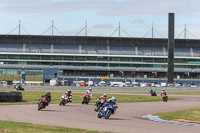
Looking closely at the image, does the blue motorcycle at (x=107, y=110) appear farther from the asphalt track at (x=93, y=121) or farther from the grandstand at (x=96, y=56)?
the grandstand at (x=96, y=56)

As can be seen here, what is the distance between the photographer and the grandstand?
14212cm

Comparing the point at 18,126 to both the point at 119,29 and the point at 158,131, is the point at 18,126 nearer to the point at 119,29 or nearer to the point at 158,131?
the point at 158,131

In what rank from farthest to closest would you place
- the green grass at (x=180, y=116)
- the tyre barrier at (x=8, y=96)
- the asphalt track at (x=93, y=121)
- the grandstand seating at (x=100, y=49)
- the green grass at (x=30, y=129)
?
the grandstand seating at (x=100, y=49) < the tyre barrier at (x=8, y=96) < the green grass at (x=180, y=116) < the asphalt track at (x=93, y=121) < the green grass at (x=30, y=129)

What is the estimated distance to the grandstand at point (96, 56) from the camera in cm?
14212

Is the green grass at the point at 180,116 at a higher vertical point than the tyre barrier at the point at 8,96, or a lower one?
lower

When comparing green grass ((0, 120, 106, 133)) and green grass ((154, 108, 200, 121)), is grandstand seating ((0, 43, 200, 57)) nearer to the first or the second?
green grass ((154, 108, 200, 121))

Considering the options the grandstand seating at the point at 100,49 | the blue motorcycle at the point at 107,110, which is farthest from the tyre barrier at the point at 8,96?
the grandstand seating at the point at 100,49

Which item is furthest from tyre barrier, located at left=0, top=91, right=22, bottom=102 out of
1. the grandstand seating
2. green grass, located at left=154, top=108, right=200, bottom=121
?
the grandstand seating

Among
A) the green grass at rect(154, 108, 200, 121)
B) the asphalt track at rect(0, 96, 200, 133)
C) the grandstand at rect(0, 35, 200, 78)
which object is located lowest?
the green grass at rect(154, 108, 200, 121)

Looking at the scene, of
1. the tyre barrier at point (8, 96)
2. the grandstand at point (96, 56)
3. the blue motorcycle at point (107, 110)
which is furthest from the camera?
the grandstand at point (96, 56)

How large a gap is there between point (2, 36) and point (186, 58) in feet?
210

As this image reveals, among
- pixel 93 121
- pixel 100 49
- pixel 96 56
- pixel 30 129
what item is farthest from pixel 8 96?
pixel 100 49

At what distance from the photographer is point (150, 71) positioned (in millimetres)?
145375

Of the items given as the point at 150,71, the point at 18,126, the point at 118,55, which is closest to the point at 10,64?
the point at 118,55
